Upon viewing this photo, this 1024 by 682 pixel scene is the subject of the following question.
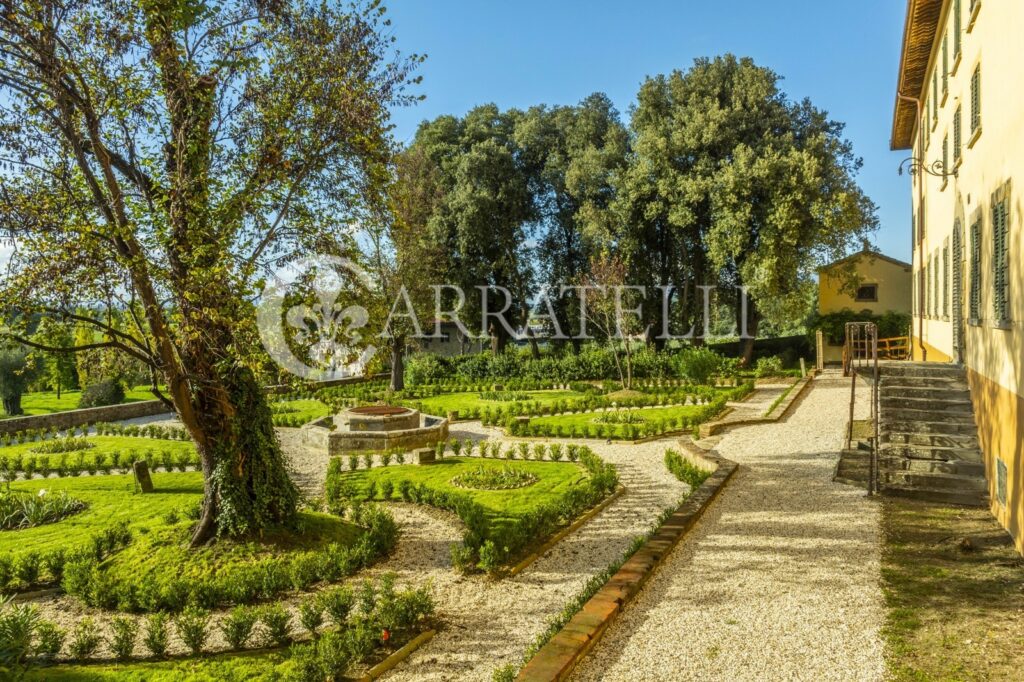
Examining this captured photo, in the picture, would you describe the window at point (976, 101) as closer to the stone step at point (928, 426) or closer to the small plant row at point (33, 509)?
the stone step at point (928, 426)

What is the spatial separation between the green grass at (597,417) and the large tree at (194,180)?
1007 cm

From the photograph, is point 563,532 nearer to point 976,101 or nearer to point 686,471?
point 686,471

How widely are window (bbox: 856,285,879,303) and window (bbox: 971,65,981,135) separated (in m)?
26.0

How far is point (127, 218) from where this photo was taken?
7.14 m

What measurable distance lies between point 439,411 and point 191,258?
14.7 meters

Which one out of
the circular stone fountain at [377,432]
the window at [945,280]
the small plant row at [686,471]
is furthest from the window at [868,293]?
the small plant row at [686,471]

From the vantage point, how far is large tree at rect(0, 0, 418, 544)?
6.57m

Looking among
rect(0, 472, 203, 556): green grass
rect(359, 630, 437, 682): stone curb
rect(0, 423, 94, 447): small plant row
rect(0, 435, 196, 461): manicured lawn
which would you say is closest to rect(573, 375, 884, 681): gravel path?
rect(359, 630, 437, 682): stone curb

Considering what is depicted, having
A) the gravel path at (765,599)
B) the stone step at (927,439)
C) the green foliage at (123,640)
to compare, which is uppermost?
the stone step at (927,439)

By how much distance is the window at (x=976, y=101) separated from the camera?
384 inches

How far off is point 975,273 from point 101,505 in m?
13.5

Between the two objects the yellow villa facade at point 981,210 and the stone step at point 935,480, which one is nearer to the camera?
the yellow villa facade at point 981,210

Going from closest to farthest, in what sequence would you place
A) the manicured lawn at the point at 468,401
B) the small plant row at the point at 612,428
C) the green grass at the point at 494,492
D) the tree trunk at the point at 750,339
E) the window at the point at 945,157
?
the green grass at the point at 494,492, the window at the point at 945,157, the small plant row at the point at 612,428, the manicured lawn at the point at 468,401, the tree trunk at the point at 750,339

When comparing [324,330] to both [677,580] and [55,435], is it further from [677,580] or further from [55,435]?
[55,435]
